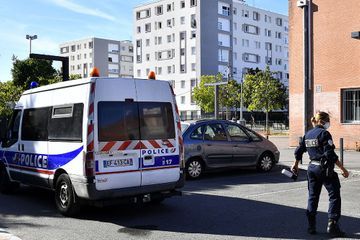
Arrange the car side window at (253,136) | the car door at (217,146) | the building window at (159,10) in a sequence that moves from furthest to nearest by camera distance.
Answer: the building window at (159,10) < the car side window at (253,136) < the car door at (217,146)

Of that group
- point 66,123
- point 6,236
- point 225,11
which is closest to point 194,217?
point 66,123

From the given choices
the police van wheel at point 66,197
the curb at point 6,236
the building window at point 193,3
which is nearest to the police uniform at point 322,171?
the police van wheel at point 66,197

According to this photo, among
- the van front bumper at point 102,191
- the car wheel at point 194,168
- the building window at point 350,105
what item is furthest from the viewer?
the building window at point 350,105

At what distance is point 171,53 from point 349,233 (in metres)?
69.4

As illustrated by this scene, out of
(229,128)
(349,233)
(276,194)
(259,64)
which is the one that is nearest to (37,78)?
(229,128)

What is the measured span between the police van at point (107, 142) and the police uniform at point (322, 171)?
2.54m

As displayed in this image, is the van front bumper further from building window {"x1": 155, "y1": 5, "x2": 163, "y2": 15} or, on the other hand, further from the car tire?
building window {"x1": 155, "y1": 5, "x2": 163, "y2": 15}

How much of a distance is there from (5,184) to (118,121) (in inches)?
174

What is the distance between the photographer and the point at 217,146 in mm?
12453

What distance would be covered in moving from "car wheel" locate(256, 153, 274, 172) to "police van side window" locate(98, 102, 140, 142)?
656cm

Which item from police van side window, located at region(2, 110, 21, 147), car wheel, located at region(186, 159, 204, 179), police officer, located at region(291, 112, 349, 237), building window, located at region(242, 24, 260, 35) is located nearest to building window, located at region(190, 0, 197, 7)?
building window, located at region(242, 24, 260, 35)

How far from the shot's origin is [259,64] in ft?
270

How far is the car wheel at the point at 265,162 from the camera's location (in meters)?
13.4

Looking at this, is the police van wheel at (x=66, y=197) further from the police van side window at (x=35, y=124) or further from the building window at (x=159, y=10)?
the building window at (x=159, y=10)
